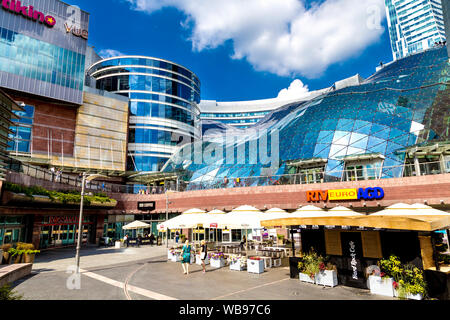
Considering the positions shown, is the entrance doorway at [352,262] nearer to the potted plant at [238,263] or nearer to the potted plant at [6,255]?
the potted plant at [238,263]

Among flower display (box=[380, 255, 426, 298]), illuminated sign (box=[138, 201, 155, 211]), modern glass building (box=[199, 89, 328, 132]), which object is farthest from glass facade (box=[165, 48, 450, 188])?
modern glass building (box=[199, 89, 328, 132])

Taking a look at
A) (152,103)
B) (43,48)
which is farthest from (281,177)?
(43,48)

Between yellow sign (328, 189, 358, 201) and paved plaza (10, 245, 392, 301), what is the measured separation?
41.4ft

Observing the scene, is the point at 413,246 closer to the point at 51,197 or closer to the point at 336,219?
the point at 336,219

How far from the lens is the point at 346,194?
26.8 meters

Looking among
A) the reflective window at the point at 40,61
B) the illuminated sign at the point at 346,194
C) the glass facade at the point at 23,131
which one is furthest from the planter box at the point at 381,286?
the reflective window at the point at 40,61

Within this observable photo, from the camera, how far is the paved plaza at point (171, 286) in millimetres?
10680

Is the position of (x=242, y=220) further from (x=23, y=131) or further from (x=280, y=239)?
(x=23, y=131)

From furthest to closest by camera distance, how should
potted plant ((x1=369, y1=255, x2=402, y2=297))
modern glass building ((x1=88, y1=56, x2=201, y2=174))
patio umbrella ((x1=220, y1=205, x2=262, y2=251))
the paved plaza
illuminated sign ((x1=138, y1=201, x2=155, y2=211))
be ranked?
modern glass building ((x1=88, y1=56, x2=201, y2=174)), illuminated sign ((x1=138, y1=201, x2=155, y2=211)), patio umbrella ((x1=220, y1=205, x2=262, y2=251)), the paved plaza, potted plant ((x1=369, y1=255, x2=402, y2=297))

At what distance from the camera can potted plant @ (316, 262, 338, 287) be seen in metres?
11.9

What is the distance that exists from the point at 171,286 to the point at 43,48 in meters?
49.9

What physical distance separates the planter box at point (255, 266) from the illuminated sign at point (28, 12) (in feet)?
173

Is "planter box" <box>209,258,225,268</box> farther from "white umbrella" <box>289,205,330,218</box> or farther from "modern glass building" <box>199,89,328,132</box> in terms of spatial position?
"modern glass building" <box>199,89,328,132</box>

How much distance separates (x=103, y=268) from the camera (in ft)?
58.1
